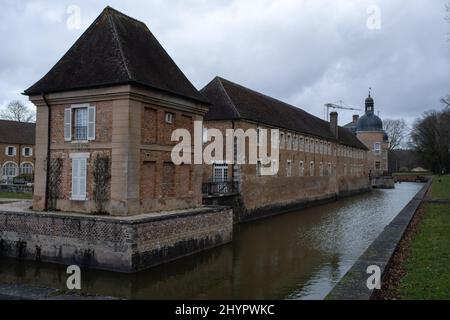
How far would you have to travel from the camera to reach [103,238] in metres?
12.5

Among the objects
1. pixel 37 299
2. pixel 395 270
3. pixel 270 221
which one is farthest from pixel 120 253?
pixel 270 221

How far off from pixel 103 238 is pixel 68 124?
479 cm

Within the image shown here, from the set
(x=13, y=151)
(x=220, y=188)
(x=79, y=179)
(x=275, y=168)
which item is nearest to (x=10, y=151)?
(x=13, y=151)

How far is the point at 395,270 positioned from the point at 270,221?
15104mm

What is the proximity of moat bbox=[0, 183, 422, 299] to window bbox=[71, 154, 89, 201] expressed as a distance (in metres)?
2.51

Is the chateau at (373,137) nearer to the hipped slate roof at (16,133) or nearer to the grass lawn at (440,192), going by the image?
the grass lawn at (440,192)

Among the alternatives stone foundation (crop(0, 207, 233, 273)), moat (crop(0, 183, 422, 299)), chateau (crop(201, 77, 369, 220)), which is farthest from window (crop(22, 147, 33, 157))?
stone foundation (crop(0, 207, 233, 273))

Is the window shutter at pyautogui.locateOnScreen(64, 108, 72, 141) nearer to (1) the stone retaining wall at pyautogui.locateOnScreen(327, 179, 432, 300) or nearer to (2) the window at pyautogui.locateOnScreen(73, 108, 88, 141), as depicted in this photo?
(2) the window at pyautogui.locateOnScreen(73, 108, 88, 141)

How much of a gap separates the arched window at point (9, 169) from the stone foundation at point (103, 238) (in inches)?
1440

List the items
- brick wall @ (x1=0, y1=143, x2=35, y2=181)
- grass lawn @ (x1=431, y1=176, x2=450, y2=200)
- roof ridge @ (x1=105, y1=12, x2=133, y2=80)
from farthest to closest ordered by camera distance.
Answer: brick wall @ (x1=0, y1=143, x2=35, y2=181) < grass lawn @ (x1=431, y1=176, x2=450, y2=200) < roof ridge @ (x1=105, y1=12, x2=133, y2=80)

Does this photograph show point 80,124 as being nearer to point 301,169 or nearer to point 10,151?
point 301,169

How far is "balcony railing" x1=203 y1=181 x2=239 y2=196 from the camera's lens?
2216cm

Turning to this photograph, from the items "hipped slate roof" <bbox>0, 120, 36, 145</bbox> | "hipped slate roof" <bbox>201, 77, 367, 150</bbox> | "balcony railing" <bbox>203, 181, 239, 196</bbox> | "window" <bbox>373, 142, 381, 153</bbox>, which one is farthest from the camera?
"window" <bbox>373, 142, 381, 153</bbox>

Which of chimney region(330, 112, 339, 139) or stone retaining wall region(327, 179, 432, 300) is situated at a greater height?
chimney region(330, 112, 339, 139)
